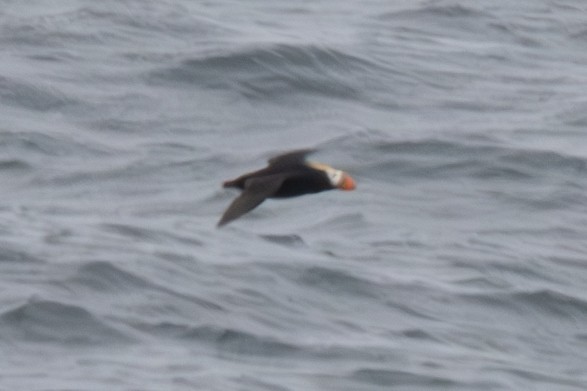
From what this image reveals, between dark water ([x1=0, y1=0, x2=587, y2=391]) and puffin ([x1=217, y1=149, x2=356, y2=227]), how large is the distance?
96 cm

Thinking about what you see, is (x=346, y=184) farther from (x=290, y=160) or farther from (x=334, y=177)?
(x=290, y=160)

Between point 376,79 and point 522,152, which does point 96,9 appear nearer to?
point 376,79

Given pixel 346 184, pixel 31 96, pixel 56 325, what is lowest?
pixel 31 96

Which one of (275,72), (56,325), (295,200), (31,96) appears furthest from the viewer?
(275,72)

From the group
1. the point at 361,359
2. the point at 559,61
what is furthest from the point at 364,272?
the point at 559,61

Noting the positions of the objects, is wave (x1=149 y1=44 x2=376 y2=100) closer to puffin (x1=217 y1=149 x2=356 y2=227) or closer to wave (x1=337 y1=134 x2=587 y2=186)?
wave (x1=337 y1=134 x2=587 y2=186)

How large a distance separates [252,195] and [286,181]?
1.50 feet

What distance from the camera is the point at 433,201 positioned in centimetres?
1513

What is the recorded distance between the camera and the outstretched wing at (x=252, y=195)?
10055mm

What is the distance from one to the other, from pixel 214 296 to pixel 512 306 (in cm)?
185

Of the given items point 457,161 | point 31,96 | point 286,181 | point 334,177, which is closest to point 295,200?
point 457,161

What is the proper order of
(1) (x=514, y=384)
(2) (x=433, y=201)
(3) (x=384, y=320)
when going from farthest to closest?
(2) (x=433, y=201), (3) (x=384, y=320), (1) (x=514, y=384)

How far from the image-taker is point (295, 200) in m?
15.0

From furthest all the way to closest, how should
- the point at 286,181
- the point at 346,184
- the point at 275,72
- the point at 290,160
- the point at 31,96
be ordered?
the point at 275,72 → the point at 31,96 → the point at 290,160 → the point at 346,184 → the point at 286,181
